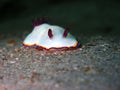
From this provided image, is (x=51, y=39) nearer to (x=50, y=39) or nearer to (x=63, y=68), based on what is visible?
(x=50, y=39)

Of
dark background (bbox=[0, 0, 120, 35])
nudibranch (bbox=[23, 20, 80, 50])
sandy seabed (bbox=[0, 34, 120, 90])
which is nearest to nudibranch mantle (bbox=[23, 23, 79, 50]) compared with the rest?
nudibranch (bbox=[23, 20, 80, 50])

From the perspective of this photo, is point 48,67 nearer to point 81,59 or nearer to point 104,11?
point 81,59

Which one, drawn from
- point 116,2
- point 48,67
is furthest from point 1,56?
point 116,2

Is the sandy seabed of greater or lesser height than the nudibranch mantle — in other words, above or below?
below

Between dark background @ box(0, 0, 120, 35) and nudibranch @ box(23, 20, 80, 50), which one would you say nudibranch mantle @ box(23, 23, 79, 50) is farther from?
dark background @ box(0, 0, 120, 35)

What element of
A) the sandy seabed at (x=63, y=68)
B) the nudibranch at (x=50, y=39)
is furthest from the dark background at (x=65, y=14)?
the sandy seabed at (x=63, y=68)

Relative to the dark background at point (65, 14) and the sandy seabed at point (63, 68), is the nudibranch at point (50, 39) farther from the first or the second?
the dark background at point (65, 14)
